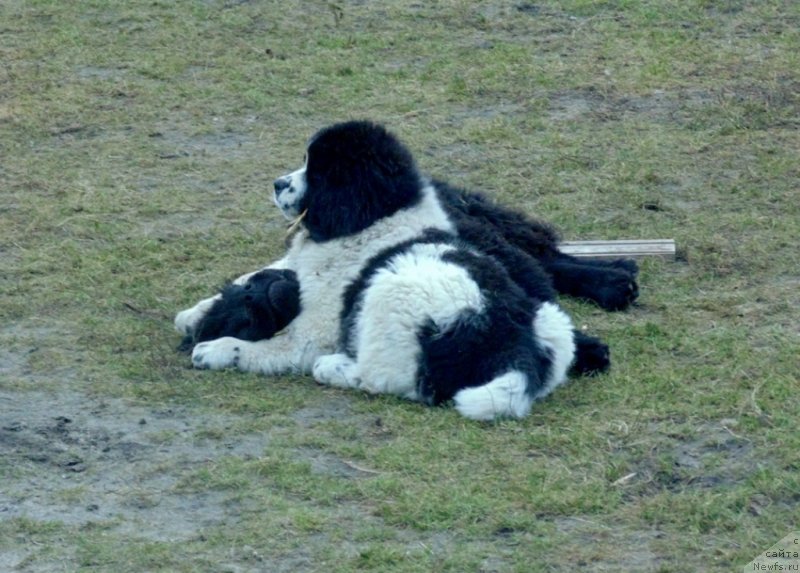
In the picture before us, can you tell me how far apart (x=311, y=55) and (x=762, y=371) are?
6290mm

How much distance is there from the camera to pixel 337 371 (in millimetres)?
6676

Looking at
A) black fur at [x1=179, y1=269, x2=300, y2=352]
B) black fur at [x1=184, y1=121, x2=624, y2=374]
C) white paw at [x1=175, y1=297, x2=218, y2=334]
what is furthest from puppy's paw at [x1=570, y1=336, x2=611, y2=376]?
white paw at [x1=175, y1=297, x2=218, y2=334]

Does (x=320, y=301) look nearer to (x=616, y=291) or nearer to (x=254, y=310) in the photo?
(x=254, y=310)

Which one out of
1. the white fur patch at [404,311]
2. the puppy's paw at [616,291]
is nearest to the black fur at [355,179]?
the white fur patch at [404,311]

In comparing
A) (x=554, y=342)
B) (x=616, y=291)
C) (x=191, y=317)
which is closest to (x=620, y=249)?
(x=616, y=291)

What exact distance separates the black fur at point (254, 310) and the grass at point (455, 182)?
0.24m

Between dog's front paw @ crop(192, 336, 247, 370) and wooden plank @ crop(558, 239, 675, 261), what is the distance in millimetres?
2169

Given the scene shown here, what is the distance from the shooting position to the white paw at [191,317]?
725 centimetres

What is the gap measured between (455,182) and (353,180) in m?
2.67

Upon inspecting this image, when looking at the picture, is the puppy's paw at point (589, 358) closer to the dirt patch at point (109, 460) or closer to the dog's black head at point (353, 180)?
the dog's black head at point (353, 180)

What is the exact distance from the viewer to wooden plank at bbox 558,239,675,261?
324 inches

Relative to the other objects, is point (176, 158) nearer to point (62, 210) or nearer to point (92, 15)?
point (62, 210)

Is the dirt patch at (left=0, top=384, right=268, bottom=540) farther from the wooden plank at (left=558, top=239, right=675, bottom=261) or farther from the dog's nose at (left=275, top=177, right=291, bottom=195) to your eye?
the wooden plank at (left=558, top=239, right=675, bottom=261)

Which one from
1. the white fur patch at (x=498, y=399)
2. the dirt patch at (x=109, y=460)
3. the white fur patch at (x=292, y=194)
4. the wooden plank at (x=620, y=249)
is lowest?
the dirt patch at (x=109, y=460)
